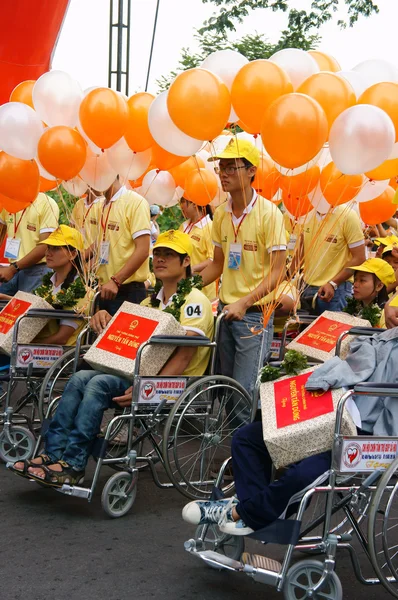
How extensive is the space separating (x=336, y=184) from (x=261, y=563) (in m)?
2.70

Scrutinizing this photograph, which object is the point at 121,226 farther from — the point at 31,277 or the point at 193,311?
the point at 193,311

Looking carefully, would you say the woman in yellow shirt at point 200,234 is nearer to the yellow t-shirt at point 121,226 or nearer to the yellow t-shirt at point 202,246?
the yellow t-shirt at point 202,246

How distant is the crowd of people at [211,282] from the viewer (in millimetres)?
3699

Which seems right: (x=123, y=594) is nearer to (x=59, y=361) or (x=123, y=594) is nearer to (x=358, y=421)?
(x=358, y=421)

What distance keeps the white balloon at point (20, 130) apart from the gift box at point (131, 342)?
1.40 meters

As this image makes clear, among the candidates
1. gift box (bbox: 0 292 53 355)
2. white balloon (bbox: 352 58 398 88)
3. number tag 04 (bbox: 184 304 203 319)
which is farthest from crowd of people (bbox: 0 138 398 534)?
white balloon (bbox: 352 58 398 88)

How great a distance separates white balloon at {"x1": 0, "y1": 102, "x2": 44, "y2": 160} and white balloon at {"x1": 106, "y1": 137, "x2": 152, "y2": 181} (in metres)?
0.51

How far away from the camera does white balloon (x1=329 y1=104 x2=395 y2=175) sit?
168 inches

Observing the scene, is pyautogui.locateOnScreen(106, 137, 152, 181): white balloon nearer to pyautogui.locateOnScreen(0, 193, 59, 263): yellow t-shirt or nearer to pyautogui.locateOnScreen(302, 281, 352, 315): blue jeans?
pyautogui.locateOnScreen(0, 193, 59, 263): yellow t-shirt

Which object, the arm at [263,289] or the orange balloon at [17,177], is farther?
the orange balloon at [17,177]

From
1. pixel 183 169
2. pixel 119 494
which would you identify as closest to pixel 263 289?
pixel 119 494

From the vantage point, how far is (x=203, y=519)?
357cm

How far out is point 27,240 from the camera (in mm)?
6793

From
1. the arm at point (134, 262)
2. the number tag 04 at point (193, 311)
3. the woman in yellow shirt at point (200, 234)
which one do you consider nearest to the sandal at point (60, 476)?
the number tag 04 at point (193, 311)
